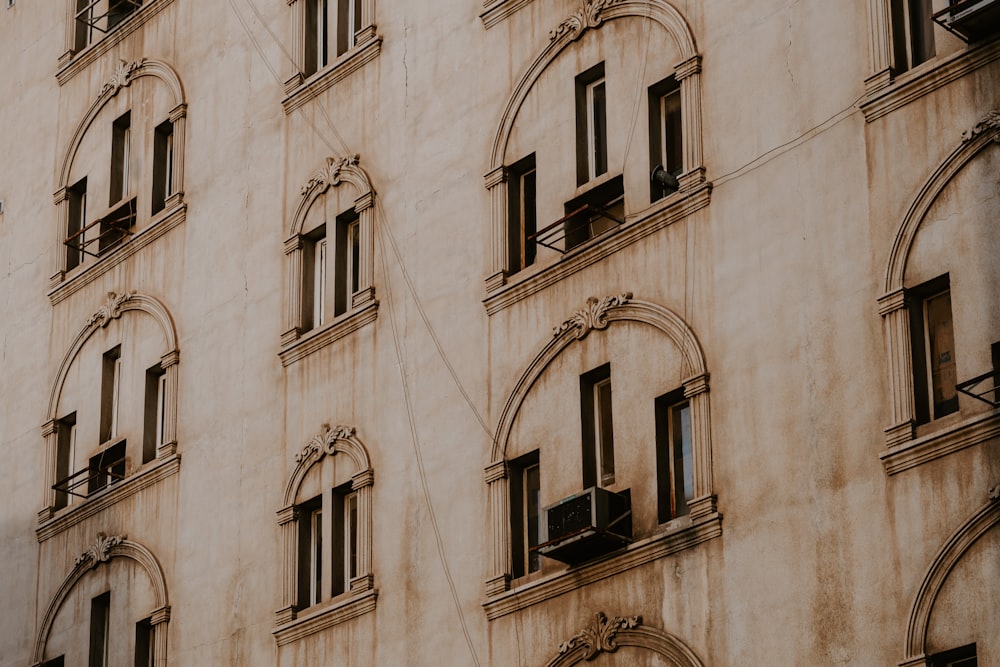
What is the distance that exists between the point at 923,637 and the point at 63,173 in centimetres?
2489

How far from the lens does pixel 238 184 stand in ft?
131

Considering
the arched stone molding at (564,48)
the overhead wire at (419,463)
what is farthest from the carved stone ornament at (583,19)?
the overhead wire at (419,463)

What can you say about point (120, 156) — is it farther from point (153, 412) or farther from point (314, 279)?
point (314, 279)

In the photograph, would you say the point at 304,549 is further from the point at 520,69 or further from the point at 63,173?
the point at 63,173

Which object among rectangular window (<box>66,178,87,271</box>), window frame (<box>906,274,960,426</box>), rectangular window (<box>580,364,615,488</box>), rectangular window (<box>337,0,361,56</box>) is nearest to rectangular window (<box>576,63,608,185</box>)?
rectangular window (<box>580,364,615,488</box>)

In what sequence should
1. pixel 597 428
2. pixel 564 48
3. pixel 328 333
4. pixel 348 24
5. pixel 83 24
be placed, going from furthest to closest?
1. pixel 83 24
2. pixel 348 24
3. pixel 328 333
4. pixel 564 48
5. pixel 597 428

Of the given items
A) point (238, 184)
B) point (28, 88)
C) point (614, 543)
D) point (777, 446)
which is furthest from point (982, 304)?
point (28, 88)

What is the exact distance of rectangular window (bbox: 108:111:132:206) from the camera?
4378 centimetres

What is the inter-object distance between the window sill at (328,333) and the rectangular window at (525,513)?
4.58 m

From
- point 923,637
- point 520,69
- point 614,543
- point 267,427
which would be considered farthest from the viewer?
point 267,427

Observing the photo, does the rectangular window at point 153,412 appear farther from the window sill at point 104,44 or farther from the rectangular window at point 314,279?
the window sill at point 104,44

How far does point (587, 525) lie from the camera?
30.0m

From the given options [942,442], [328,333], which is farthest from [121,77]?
[942,442]

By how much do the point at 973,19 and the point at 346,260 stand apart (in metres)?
13.2
